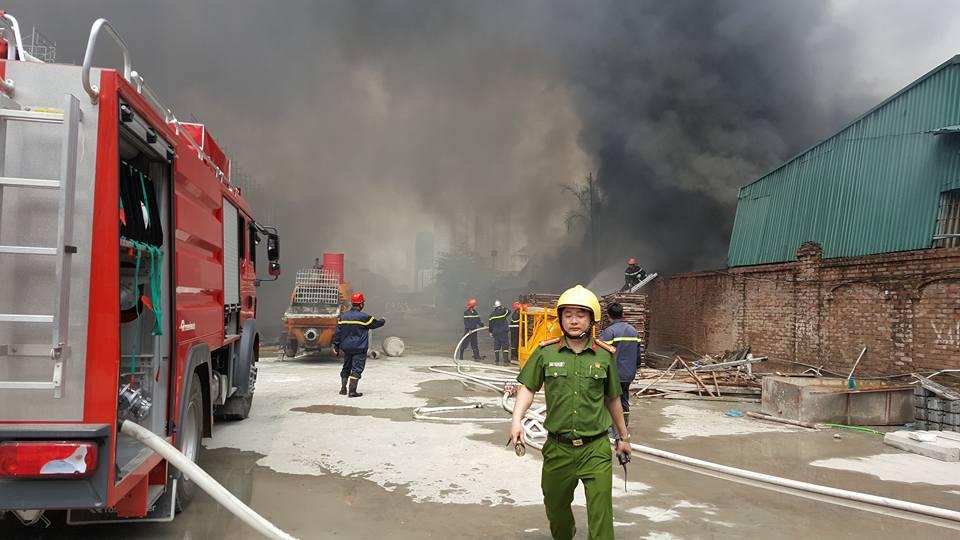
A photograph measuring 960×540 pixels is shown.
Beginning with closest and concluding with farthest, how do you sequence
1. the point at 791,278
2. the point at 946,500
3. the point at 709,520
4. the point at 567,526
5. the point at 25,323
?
1. the point at 25,323
2. the point at 567,526
3. the point at 709,520
4. the point at 946,500
5. the point at 791,278

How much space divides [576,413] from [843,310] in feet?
32.1

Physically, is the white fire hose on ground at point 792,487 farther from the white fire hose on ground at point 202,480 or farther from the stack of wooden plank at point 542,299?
the stack of wooden plank at point 542,299

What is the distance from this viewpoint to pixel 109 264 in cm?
279

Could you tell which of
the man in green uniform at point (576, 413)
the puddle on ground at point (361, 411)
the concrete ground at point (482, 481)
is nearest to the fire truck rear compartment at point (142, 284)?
the concrete ground at point (482, 481)

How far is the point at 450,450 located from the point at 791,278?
9.32 meters

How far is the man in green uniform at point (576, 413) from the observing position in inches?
127

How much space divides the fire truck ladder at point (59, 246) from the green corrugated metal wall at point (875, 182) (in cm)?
1159

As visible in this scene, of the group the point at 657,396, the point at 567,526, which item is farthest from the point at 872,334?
the point at 567,526

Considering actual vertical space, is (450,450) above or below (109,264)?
below

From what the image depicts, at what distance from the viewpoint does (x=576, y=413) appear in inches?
129

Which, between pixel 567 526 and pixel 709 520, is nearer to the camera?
A: pixel 567 526

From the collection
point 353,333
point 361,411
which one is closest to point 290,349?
point 353,333

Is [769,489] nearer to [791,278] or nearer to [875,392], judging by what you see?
[875,392]

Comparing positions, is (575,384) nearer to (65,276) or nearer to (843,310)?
(65,276)
